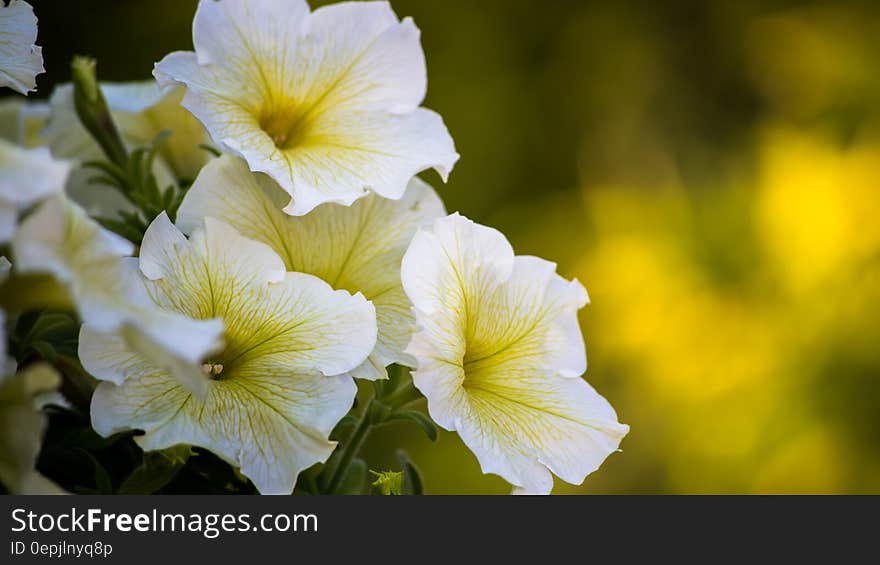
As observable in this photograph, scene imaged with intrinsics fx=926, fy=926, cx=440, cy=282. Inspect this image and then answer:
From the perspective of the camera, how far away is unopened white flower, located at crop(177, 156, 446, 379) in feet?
1.16

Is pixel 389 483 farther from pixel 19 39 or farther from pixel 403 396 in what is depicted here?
pixel 19 39

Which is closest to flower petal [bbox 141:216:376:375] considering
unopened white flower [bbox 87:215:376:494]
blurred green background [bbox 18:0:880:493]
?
unopened white flower [bbox 87:215:376:494]

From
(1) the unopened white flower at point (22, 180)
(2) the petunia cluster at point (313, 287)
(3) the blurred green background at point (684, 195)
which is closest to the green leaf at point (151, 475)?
(2) the petunia cluster at point (313, 287)

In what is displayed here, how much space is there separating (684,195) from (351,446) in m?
1.67

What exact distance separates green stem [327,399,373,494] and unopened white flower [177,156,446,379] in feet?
0.12

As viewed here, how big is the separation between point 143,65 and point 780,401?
4.93 feet

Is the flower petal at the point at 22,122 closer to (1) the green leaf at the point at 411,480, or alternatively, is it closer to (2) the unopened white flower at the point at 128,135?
(2) the unopened white flower at the point at 128,135

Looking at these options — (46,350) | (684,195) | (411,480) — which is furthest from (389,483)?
(684,195)

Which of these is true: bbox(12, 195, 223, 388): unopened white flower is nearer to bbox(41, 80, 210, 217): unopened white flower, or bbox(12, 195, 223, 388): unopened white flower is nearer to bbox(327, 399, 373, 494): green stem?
bbox(327, 399, 373, 494): green stem

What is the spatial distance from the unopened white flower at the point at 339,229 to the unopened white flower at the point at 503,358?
3cm

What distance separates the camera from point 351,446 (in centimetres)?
38

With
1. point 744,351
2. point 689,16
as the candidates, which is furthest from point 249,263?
point 689,16

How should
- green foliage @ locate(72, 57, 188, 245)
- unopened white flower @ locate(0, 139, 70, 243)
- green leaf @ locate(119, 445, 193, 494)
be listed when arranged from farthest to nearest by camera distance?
green foliage @ locate(72, 57, 188, 245)
green leaf @ locate(119, 445, 193, 494)
unopened white flower @ locate(0, 139, 70, 243)

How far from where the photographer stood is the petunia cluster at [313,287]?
300 mm
